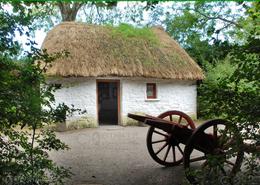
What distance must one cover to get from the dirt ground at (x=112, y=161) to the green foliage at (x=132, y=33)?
4.43m

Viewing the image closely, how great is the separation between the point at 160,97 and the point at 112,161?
6.62 metres

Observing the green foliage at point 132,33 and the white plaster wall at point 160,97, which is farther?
the green foliage at point 132,33

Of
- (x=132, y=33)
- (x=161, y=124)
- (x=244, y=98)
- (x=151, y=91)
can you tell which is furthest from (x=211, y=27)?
(x=132, y=33)

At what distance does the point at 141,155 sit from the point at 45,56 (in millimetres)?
4099

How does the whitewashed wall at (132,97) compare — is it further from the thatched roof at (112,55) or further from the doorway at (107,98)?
the doorway at (107,98)

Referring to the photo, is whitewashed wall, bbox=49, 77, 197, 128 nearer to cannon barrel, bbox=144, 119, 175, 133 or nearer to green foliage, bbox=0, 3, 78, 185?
cannon barrel, bbox=144, 119, 175, 133

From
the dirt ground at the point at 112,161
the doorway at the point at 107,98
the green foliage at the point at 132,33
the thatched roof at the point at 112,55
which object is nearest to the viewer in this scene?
the dirt ground at the point at 112,161

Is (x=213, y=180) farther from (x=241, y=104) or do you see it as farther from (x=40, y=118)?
(x=40, y=118)

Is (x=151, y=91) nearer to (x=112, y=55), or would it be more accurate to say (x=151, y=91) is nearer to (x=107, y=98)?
(x=112, y=55)

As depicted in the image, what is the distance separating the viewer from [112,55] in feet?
38.7

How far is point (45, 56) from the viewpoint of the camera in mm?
3146

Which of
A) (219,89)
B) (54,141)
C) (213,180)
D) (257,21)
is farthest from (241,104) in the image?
(54,141)

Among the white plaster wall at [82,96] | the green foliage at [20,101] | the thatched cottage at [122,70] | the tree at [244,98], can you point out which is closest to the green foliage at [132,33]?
the thatched cottage at [122,70]

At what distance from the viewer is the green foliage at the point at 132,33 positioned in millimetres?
12953
